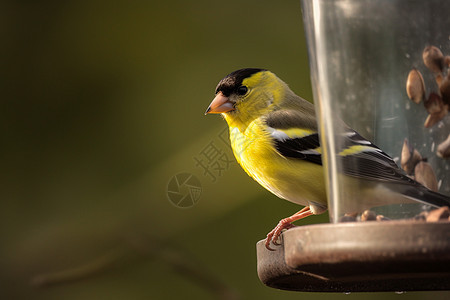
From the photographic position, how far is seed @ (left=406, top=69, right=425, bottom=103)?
8.69 feet

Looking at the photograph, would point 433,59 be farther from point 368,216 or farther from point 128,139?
point 128,139

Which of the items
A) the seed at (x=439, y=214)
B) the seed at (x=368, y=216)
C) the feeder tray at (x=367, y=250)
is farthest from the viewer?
the seed at (x=368, y=216)

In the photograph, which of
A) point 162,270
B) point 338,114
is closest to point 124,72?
point 162,270

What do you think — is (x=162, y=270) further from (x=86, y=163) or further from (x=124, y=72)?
(x=124, y=72)

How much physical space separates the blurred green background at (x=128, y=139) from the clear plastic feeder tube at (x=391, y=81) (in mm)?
2481

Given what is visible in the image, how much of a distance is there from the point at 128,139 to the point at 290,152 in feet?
10.0

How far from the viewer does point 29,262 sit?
5703 millimetres

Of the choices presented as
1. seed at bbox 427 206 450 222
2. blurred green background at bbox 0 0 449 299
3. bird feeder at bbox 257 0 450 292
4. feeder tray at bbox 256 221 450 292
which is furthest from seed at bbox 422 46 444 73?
blurred green background at bbox 0 0 449 299

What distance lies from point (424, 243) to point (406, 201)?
51cm

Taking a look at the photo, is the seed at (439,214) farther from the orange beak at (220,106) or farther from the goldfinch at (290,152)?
the orange beak at (220,106)

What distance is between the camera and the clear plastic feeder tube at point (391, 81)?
2.64 meters

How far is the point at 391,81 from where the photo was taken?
265cm

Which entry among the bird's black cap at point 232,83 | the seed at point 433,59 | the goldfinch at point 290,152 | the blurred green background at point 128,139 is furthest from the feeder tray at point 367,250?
the blurred green background at point 128,139

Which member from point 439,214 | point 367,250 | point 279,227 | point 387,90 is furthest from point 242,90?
point 367,250
